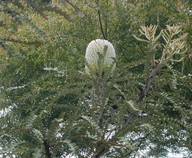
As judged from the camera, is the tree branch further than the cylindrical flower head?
No

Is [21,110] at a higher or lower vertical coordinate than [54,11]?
lower

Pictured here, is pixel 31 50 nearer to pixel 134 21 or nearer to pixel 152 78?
pixel 134 21

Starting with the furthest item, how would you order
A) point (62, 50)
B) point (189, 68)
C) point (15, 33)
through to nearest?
point (15, 33), point (62, 50), point (189, 68)

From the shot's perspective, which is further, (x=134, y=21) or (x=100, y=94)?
(x=134, y=21)

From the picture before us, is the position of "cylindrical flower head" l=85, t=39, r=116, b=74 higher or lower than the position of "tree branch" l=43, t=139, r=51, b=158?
higher

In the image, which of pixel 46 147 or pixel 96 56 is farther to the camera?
pixel 96 56

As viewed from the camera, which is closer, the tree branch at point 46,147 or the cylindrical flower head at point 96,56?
the tree branch at point 46,147

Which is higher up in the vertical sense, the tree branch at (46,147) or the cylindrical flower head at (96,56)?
the cylindrical flower head at (96,56)

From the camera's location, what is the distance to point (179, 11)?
7.43 feet

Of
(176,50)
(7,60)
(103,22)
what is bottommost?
(7,60)

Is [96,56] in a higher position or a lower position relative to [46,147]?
higher

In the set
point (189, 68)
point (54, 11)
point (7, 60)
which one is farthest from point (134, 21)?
point (7, 60)

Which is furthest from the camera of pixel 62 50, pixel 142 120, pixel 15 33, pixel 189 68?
pixel 15 33

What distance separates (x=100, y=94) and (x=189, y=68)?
5.32 ft
